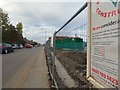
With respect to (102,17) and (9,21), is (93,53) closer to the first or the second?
(102,17)

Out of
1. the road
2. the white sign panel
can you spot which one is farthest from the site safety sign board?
the road

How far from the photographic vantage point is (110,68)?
2.21 metres

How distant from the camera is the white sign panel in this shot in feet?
6.82

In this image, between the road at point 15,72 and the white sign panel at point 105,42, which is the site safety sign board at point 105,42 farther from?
the road at point 15,72

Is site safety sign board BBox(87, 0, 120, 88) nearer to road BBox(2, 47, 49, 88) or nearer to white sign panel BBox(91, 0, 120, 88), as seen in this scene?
white sign panel BBox(91, 0, 120, 88)

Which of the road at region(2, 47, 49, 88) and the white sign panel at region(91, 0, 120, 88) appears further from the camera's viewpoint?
the road at region(2, 47, 49, 88)

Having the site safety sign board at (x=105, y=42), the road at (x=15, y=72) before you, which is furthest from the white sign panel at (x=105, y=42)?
the road at (x=15, y=72)

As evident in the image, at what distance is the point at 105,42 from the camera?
227 cm

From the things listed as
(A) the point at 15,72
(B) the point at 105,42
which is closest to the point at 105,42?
(B) the point at 105,42

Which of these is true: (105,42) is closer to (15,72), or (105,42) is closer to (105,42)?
(105,42)

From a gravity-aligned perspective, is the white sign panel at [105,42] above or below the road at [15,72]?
above

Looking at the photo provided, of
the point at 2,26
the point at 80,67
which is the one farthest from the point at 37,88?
the point at 2,26

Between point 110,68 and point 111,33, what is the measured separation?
348 millimetres

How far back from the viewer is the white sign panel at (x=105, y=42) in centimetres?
208
